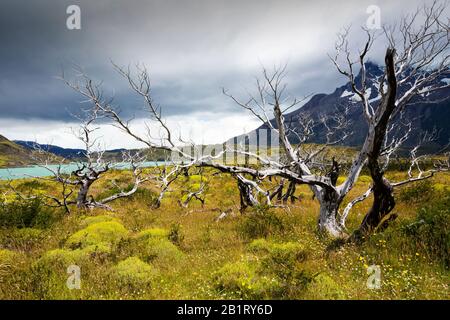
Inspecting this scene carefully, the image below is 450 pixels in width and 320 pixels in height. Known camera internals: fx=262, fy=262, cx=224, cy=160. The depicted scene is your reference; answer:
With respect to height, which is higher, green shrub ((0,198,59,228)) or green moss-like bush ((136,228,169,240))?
green shrub ((0,198,59,228))

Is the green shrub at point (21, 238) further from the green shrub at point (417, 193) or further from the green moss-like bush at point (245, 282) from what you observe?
the green shrub at point (417, 193)

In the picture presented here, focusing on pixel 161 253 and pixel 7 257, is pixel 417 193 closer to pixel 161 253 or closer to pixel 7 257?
pixel 161 253

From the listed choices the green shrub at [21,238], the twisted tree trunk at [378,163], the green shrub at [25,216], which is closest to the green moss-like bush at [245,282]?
the twisted tree trunk at [378,163]

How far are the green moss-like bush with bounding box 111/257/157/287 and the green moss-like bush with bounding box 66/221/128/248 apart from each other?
2315 millimetres

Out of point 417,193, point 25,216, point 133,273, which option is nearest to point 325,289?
point 133,273

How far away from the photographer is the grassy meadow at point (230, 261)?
5.16 metres

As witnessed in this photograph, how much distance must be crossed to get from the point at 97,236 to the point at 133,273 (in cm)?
382

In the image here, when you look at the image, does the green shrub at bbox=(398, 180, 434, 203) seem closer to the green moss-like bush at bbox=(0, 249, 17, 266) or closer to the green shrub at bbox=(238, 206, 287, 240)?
the green shrub at bbox=(238, 206, 287, 240)

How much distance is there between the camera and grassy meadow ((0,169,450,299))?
516cm

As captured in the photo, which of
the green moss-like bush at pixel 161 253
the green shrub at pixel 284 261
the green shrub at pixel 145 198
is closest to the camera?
the green shrub at pixel 284 261

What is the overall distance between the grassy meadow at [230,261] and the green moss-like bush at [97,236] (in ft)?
0.11

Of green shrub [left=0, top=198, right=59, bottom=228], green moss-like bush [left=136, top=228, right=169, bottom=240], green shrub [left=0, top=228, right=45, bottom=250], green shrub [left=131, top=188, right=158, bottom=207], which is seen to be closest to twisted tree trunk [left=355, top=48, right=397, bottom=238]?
green moss-like bush [left=136, top=228, right=169, bottom=240]

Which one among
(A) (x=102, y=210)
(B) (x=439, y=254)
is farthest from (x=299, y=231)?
(A) (x=102, y=210)

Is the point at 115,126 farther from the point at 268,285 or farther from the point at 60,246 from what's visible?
the point at 268,285
